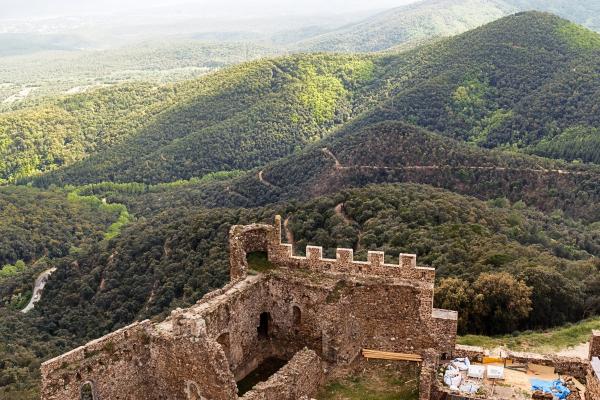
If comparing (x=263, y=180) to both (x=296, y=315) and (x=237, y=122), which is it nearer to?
(x=237, y=122)

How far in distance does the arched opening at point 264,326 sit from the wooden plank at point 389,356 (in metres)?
3.73

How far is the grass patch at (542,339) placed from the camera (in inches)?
955

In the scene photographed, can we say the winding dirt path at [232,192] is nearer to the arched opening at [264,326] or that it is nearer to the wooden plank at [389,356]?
the arched opening at [264,326]

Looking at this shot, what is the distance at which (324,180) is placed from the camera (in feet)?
240

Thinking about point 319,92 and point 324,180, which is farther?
point 319,92

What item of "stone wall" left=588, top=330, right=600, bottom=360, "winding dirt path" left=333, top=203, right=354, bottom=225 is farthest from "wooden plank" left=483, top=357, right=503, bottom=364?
"winding dirt path" left=333, top=203, right=354, bottom=225

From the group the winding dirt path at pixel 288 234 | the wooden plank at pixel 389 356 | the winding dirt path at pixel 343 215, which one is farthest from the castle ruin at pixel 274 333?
the winding dirt path at pixel 288 234

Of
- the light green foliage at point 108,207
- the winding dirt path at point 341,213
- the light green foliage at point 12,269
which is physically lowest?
the light green foliage at point 12,269

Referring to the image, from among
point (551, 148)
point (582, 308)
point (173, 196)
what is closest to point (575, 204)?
point (551, 148)

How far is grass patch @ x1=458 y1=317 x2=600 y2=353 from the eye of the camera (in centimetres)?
2427

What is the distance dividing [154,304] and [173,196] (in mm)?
55671

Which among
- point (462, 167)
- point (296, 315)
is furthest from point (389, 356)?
point (462, 167)

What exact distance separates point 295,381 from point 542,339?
11.7m

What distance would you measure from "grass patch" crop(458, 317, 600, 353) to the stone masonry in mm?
3447
